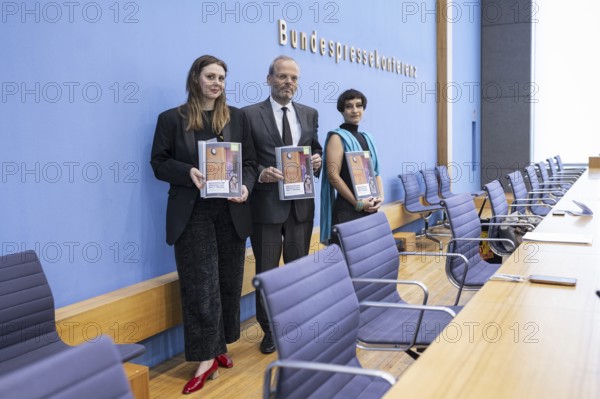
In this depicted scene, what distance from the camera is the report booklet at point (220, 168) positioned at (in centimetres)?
282

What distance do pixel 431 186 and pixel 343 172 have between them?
14.5 ft

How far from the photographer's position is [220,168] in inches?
112

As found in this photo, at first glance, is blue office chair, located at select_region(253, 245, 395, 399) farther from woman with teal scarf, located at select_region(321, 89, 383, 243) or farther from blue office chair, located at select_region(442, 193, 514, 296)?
woman with teal scarf, located at select_region(321, 89, 383, 243)

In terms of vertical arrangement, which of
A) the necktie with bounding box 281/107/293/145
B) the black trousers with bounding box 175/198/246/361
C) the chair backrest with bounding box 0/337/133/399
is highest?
the necktie with bounding box 281/107/293/145

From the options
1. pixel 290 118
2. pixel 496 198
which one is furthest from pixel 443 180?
pixel 290 118

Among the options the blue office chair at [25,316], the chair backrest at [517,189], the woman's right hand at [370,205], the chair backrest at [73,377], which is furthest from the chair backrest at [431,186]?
the chair backrest at [73,377]

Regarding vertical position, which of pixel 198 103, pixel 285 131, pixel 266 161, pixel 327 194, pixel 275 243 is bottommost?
pixel 275 243

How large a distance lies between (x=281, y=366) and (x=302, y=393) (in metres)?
0.18

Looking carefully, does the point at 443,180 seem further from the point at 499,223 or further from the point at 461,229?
the point at 461,229

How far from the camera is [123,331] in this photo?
2.92 m

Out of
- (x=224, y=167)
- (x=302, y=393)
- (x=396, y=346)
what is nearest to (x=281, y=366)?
(x=302, y=393)

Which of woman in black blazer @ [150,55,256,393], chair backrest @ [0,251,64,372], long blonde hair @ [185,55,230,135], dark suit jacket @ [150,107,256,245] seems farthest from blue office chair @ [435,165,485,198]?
chair backrest @ [0,251,64,372]

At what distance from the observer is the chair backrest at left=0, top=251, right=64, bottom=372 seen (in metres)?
2.14

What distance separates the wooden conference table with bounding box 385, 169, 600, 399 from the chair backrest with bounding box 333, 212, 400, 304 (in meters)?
0.54
